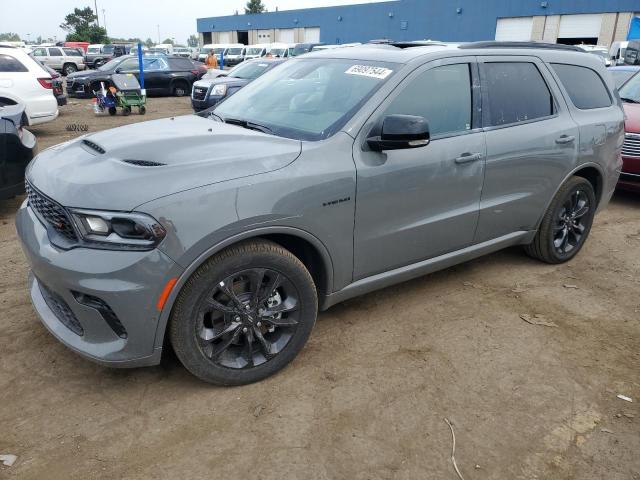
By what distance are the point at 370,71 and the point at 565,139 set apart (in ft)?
6.06

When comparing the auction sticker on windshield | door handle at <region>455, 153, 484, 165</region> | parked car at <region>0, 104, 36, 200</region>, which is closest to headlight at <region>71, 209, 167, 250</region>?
the auction sticker on windshield

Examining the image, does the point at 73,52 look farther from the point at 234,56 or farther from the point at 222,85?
the point at 222,85

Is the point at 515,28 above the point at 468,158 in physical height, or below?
above

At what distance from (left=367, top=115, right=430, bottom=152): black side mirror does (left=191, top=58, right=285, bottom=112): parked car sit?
10.1 m

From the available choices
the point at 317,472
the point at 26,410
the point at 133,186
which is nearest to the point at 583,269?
the point at 317,472

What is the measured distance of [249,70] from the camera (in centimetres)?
1445

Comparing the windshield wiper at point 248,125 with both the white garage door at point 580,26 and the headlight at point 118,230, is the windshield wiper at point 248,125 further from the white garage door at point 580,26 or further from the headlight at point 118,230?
the white garage door at point 580,26

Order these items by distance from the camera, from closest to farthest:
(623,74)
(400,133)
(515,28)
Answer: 1. (400,133)
2. (623,74)
3. (515,28)

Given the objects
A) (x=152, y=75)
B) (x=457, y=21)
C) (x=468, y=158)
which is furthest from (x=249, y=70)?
(x=457, y=21)

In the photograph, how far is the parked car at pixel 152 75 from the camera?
55.7ft

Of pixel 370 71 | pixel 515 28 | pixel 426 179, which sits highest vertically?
pixel 515 28

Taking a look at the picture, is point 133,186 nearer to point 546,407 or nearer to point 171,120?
point 171,120

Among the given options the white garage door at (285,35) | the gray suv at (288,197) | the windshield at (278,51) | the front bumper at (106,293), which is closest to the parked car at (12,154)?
the gray suv at (288,197)

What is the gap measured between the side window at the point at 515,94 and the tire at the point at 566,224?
29.7 inches
